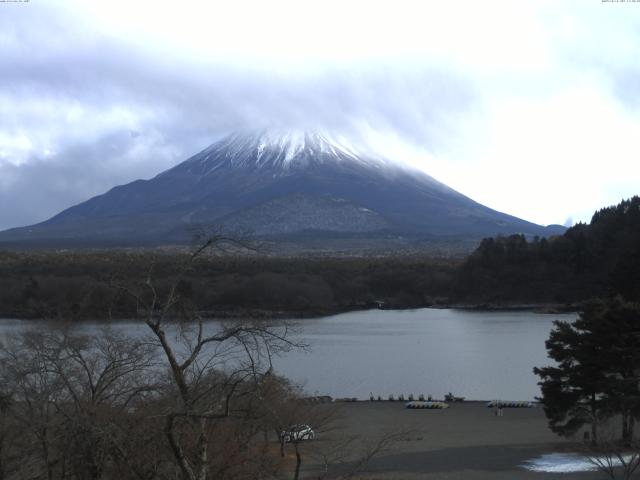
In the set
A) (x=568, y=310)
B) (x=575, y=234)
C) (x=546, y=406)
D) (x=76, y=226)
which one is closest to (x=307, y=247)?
(x=76, y=226)

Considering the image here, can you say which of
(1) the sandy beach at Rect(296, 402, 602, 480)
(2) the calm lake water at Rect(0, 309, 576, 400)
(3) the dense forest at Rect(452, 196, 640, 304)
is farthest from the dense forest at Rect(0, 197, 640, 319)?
(1) the sandy beach at Rect(296, 402, 602, 480)

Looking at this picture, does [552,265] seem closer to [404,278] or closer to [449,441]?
[404,278]

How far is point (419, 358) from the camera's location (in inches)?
1107

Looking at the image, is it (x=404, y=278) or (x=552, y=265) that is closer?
(x=552, y=265)

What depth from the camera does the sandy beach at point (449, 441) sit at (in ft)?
41.9

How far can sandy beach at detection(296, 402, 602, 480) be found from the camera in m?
12.8

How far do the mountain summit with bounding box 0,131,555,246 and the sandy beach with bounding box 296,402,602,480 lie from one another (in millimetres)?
72707

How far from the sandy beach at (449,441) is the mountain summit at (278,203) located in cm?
7271

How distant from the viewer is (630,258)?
34031 millimetres

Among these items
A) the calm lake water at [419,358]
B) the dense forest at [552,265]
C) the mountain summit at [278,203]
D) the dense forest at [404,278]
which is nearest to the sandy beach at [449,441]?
the calm lake water at [419,358]

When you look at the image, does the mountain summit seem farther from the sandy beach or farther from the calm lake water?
the sandy beach

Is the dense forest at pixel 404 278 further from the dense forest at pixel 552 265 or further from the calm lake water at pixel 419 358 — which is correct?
the calm lake water at pixel 419 358

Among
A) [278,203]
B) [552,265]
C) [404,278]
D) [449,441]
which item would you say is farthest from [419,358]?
[278,203]

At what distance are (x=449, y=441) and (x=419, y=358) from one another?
12.6 meters
